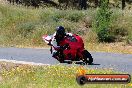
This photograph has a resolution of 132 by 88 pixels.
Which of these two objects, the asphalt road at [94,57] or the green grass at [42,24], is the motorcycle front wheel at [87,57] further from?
the green grass at [42,24]

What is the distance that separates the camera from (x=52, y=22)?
28.3m

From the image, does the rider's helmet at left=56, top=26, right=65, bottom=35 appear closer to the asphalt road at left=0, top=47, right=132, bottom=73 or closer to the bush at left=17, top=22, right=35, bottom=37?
the asphalt road at left=0, top=47, right=132, bottom=73

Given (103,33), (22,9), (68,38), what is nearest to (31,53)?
(68,38)

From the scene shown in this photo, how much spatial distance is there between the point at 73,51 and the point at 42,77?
387cm

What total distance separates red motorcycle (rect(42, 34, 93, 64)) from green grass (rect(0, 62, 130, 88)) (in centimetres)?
215

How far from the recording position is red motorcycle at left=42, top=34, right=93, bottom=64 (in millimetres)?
16378

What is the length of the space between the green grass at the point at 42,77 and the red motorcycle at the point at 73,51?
2.15 m

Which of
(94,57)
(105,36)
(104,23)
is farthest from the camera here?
(104,23)

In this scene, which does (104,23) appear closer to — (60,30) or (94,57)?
(94,57)

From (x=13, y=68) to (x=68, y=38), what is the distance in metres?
2.69

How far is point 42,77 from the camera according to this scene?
1287 cm

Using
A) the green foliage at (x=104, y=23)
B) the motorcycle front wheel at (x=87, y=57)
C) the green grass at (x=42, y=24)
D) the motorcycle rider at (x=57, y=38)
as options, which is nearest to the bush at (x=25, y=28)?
the green grass at (x=42, y=24)

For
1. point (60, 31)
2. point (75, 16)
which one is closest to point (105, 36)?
point (75, 16)

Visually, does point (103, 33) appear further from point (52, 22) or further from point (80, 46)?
point (80, 46)
